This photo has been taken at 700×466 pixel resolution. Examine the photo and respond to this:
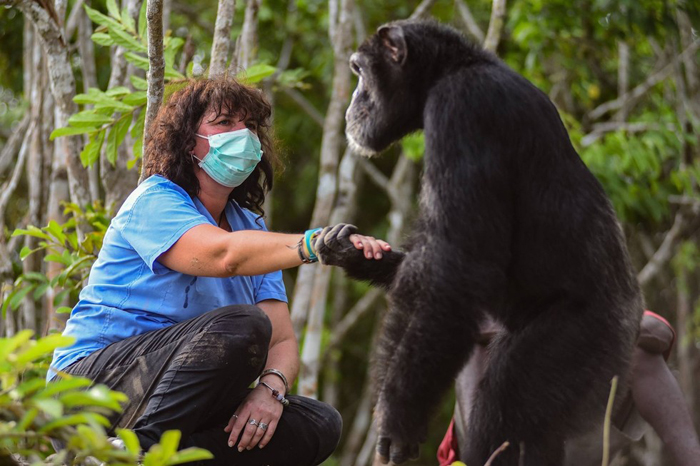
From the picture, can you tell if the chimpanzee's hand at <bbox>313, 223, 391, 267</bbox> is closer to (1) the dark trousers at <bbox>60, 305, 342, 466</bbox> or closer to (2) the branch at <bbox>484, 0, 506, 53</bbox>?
(1) the dark trousers at <bbox>60, 305, 342, 466</bbox>

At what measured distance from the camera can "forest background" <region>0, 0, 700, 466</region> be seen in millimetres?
4395

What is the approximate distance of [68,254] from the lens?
4.33 meters

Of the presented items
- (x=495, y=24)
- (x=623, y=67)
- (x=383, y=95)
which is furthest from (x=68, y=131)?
(x=623, y=67)

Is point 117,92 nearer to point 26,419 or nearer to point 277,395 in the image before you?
point 277,395

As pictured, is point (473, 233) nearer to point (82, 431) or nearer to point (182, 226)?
point (182, 226)

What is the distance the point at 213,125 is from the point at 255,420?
4.28 feet

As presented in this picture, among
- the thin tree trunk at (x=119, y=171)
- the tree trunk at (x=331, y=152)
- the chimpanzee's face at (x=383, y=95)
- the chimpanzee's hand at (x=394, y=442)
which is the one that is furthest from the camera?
the tree trunk at (x=331, y=152)

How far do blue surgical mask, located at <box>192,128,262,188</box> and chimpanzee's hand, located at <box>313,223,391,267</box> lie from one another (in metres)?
0.61

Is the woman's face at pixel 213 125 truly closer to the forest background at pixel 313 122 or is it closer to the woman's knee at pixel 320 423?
the forest background at pixel 313 122

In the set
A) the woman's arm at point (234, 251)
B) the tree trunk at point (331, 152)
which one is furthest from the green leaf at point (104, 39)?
the tree trunk at point (331, 152)

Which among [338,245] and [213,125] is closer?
[338,245]

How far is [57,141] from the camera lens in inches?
210

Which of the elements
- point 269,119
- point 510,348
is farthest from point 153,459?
point 269,119

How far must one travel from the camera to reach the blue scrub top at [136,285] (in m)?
3.32
